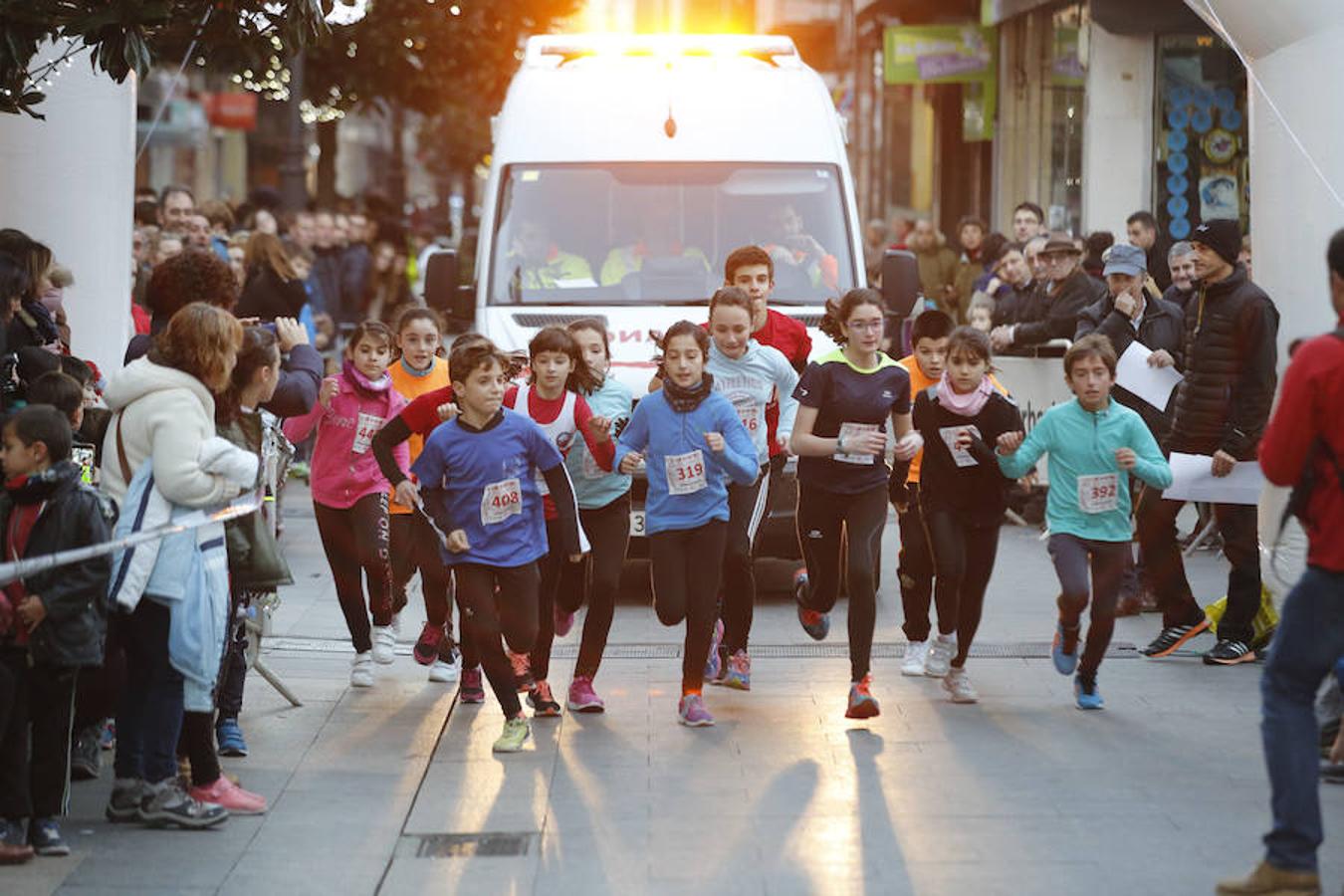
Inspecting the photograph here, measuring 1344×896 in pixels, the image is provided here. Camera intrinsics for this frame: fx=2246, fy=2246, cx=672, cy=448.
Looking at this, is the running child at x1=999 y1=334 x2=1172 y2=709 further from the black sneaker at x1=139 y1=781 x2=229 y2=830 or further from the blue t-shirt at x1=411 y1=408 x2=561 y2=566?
the black sneaker at x1=139 y1=781 x2=229 y2=830

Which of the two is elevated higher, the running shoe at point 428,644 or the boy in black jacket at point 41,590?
the boy in black jacket at point 41,590

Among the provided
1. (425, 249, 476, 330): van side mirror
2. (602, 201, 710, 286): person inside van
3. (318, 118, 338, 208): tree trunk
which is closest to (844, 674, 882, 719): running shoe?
(602, 201, 710, 286): person inside van

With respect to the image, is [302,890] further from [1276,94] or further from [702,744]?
[1276,94]

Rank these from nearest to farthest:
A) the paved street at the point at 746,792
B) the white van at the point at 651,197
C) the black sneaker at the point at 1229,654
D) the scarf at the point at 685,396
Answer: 1. the paved street at the point at 746,792
2. the scarf at the point at 685,396
3. the black sneaker at the point at 1229,654
4. the white van at the point at 651,197

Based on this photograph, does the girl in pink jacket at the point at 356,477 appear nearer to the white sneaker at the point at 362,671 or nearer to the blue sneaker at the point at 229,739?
the white sneaker at the point at 362,671

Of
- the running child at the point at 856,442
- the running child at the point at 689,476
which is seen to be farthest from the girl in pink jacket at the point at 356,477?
the running child at the point at 856,442

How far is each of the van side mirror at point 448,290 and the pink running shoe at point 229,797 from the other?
5617 millimetres

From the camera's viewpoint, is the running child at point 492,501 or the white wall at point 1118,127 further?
the white wall at point 1118,127

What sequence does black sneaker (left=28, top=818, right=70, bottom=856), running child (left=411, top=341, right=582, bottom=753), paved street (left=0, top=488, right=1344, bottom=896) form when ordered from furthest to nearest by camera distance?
→ running child (left=411, top=341, right=582, bottom=753) → black sneaker (left=28, top=818, right=70, bottom=856) → paved street (left=0, top=488, right=1344, bottom=896)

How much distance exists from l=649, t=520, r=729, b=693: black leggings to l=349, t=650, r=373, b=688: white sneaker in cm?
159

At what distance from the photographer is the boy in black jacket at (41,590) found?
6.47 meters

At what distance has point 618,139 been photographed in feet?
42.5

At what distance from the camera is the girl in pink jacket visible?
9508 mm

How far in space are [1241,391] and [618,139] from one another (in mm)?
4563
